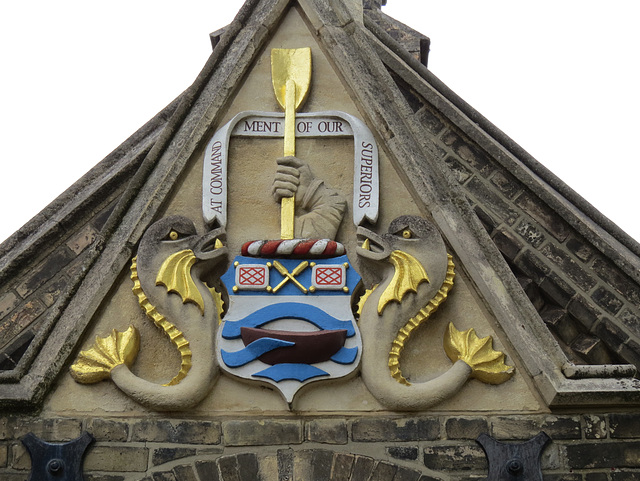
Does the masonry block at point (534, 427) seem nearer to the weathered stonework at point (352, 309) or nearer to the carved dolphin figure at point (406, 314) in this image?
the weathered stonework at point (352, 309)

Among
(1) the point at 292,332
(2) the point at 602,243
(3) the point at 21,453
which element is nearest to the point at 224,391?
(1) the point at 292,332

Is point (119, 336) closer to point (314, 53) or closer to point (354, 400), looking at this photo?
point (354, 400)

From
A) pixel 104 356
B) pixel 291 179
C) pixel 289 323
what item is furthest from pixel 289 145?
pixel 104 356

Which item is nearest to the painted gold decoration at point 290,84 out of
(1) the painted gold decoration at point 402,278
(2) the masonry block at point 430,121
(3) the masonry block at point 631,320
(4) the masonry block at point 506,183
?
(1) the painted gold decoration at point 402,278

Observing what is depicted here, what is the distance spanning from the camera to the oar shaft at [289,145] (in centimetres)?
912

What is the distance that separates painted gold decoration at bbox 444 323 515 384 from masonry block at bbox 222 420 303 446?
1.11 metres

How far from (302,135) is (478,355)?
2.08 m

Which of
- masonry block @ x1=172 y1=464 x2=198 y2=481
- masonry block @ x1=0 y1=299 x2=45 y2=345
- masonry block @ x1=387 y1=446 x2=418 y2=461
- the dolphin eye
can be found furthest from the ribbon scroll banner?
masonry block @ x1=0 y1=299 x2=45 y2=345

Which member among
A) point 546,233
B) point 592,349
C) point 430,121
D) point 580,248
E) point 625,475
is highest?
point 430,121

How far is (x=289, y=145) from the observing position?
31.0 feet

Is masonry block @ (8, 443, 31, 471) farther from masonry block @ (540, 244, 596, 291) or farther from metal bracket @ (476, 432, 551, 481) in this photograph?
masonry block @ (540, 244, 596, 291)

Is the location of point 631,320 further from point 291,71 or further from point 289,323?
point 291,71

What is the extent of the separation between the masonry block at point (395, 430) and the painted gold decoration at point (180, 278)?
1293mm

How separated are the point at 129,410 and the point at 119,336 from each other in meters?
0.51
